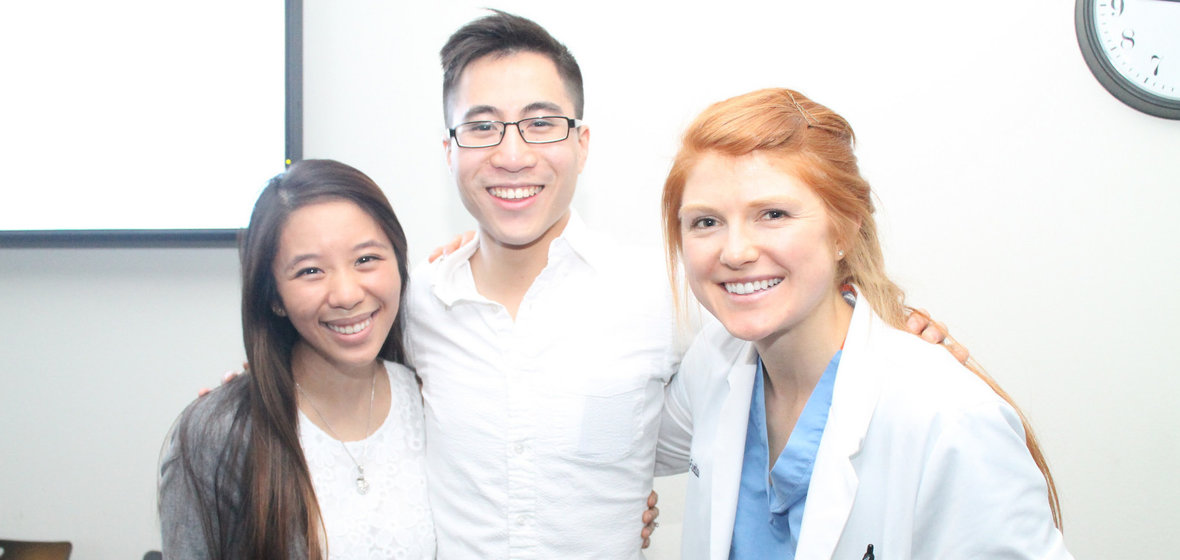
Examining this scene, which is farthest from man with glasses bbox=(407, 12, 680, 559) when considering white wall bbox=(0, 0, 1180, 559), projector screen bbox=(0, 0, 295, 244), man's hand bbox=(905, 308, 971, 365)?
projector screen bbox=(0, 0, 295, 244)

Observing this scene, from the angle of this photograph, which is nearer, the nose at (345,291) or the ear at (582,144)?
the nose at (345,291)

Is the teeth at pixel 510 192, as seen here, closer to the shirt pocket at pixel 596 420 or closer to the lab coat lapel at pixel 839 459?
the shirt pocket at pixel 596 420

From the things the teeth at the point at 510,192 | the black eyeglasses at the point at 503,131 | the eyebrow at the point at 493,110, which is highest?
the eyebrow at the point at 493,110

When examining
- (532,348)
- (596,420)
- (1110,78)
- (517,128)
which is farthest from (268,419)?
(1110,78)

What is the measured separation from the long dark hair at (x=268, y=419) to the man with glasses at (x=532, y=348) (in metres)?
0.23

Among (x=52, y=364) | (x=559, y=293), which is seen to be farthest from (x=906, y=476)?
(x=52, y=364)

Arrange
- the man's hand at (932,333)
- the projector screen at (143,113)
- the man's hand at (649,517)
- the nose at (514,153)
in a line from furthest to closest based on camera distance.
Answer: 1. the projector screen at (143,113)
2. the man's hand at (649,517)
3. the nose at (514,153)
4. the man's hand at (932,333)

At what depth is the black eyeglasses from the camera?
132 centimetres

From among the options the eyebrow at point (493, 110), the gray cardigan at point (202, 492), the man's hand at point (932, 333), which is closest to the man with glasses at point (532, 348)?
the eyebrow at point (493, 110)

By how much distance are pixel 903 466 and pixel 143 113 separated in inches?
77.5

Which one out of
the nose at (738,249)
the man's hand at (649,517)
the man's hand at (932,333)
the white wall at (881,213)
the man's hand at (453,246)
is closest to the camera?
the nose at (738,249)

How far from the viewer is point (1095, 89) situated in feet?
6.32

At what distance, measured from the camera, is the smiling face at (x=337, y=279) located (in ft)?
3.92

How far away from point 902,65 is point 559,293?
124cm
